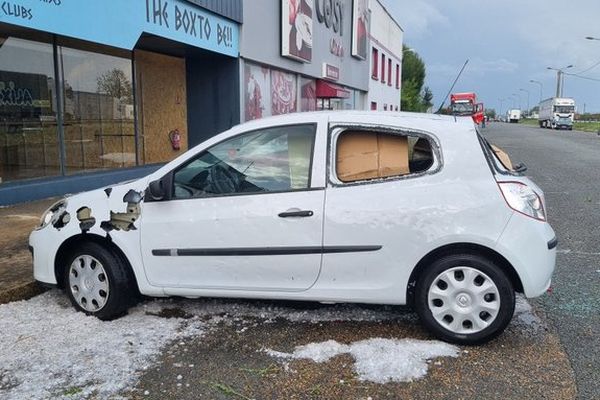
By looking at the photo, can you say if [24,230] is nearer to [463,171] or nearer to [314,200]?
[314,200]

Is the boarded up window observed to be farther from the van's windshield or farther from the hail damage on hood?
the van's windshield

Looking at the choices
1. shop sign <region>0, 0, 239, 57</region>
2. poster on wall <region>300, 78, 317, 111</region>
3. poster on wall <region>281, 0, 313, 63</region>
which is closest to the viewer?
shop sign <region>0, 0, 239, 57</region>

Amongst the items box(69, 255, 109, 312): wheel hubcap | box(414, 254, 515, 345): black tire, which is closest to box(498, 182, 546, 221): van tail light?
box(414, 254, 515, 345): black tire

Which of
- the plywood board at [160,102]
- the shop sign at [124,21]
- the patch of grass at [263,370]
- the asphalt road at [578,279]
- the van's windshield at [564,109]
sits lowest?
the patch of grass at [263,370]

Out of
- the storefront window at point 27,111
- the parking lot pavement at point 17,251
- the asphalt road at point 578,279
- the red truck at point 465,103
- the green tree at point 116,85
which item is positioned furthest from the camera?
the red truck at point 465,103

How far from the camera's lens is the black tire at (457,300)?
12.1ft

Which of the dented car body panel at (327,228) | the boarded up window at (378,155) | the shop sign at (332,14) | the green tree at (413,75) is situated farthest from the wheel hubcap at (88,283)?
the green tree at (413,75)

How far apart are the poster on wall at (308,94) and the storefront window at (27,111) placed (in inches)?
394

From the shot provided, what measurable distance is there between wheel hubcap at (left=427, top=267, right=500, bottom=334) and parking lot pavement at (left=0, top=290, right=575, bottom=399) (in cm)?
18

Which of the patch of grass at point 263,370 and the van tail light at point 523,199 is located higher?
the van tail light at point 523,199

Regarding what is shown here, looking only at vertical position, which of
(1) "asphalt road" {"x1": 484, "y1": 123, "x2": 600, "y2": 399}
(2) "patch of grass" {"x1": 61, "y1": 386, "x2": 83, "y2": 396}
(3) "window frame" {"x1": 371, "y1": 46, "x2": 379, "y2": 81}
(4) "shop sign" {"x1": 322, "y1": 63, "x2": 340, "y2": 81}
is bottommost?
(2) "patch of grass" {"x1": 61, "y1": 386, "x2": 83, "y2": 396}

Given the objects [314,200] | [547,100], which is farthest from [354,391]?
[547,100]

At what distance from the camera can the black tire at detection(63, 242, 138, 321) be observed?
13.8ft

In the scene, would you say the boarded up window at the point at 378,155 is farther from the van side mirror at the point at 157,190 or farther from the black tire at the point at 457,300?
the van side mirror at the point at 157,190
